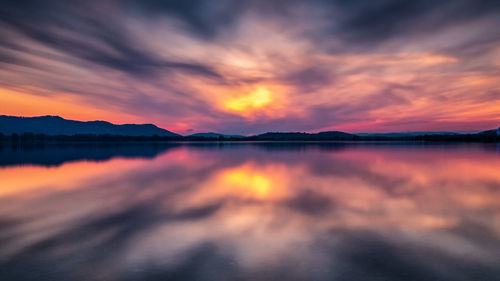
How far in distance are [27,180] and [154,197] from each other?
12.3m

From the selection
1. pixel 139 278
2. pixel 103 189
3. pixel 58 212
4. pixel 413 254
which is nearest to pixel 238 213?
pixel 139 278

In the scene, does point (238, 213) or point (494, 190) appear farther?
point (494, 190)

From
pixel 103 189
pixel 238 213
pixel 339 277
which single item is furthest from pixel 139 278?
pixel 103 189

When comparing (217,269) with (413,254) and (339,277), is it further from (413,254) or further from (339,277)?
(413,254)

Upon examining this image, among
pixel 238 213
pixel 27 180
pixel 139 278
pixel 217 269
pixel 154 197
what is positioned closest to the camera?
pixel 139 278

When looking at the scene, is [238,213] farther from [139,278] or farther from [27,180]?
[27,180]

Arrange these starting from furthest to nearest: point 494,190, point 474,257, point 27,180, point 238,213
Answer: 1. point 27,180
2. point 494,190
3. point 238,213
4. point 474,257

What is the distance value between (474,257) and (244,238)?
5951mm

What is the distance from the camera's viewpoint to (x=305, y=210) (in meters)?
9.96

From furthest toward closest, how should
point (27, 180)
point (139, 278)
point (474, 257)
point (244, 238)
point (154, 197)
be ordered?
point (27, 180), point (154, 197), point (244, 238), point (474, 257), point (139, 278)

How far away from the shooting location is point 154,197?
40.6ft

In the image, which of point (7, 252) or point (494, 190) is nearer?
point (7, 252)

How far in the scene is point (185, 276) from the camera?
503cm

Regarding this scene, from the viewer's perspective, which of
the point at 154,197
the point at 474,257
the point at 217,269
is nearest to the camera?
the point at 217,269
